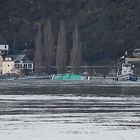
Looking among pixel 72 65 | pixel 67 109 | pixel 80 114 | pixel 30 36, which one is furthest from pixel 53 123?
pixel 30 36

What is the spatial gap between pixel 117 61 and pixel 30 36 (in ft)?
109

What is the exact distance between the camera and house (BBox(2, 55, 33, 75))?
13825 cm

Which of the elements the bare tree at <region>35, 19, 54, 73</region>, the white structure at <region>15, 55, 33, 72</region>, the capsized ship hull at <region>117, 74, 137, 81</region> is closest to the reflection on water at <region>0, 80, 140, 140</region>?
the capsized ship hull at <region>117, 74, 137, 81</region>

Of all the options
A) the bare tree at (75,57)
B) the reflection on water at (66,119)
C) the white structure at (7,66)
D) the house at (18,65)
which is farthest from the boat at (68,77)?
the reflection on water at (66,119)

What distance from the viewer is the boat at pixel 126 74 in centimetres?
10672

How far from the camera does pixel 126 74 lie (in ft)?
375

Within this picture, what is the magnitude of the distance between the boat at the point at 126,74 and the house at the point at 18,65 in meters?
21.8

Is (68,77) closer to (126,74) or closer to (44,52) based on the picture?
(126,74)

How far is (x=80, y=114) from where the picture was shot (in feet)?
115

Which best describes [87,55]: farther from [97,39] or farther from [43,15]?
[43,15]

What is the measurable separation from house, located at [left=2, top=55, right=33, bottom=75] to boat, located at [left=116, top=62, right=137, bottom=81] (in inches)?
857

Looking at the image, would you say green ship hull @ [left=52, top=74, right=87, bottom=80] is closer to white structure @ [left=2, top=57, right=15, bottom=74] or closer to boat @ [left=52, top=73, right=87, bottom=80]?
boat @ [left=52, top=73, right=87, bottom=80]

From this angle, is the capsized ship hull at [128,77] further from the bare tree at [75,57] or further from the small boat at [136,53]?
the small boat at [136,53]

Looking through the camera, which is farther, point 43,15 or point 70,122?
point 43,15
